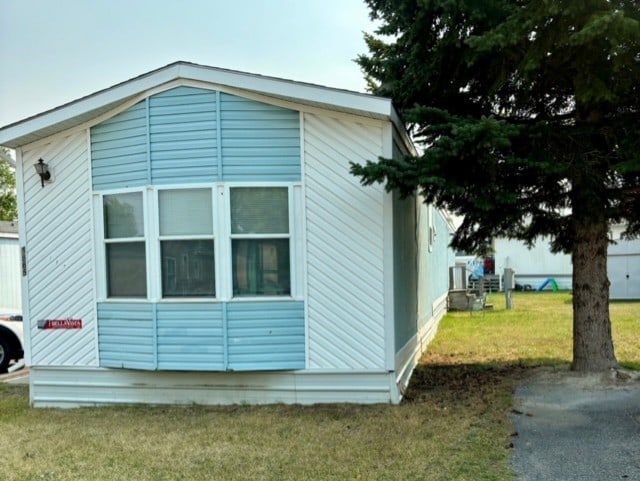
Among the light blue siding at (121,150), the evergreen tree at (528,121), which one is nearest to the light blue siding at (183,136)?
the light blue siding at (121,150)

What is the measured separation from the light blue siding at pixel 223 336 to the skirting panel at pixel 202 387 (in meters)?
0.27

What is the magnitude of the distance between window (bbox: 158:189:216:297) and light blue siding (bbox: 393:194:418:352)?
2039 millimetres

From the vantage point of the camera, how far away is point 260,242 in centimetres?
581

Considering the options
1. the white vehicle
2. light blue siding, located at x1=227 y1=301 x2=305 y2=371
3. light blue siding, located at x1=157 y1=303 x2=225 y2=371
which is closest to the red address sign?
light blue siding, located at x1=157 y1=303 x2=225 y2=371

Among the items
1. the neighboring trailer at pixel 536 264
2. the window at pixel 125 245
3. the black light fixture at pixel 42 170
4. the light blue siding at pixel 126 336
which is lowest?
the neighboring trailer at pixel 536 264

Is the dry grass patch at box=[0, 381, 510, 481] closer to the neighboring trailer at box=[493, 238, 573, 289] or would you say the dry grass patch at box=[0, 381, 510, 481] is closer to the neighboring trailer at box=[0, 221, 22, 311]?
the neighboring trailer at box=[0, 221, 22, 311]

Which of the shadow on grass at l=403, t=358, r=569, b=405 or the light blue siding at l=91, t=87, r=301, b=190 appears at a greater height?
the light blue siding at l=91, t=87, r=301, b=190

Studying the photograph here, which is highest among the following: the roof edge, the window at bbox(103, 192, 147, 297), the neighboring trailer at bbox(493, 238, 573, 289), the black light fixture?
the roof edge

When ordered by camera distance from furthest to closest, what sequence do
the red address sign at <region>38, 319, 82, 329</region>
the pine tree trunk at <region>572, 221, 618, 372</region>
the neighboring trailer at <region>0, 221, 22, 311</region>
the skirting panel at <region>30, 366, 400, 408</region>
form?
the neighboring trailer at <region>0, 221, 22, 311</region>
the pine tree trunk at <region>572, 221, 618, 372</region>
the red address sign at <region>38, 319, 82, 329</region>
the skirting panel at <region>30, 366, 400, 408</region>

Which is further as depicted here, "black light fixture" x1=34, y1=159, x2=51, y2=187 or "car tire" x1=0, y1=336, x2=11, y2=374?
"car tire" x1=0, y1=336, x2=11, y2=374

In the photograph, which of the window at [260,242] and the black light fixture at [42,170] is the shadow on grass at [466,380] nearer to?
the window at [260,242]

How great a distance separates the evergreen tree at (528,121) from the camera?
16.5 ft

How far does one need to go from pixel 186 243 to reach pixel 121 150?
1333 mm

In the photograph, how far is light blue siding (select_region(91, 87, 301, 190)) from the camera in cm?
580
